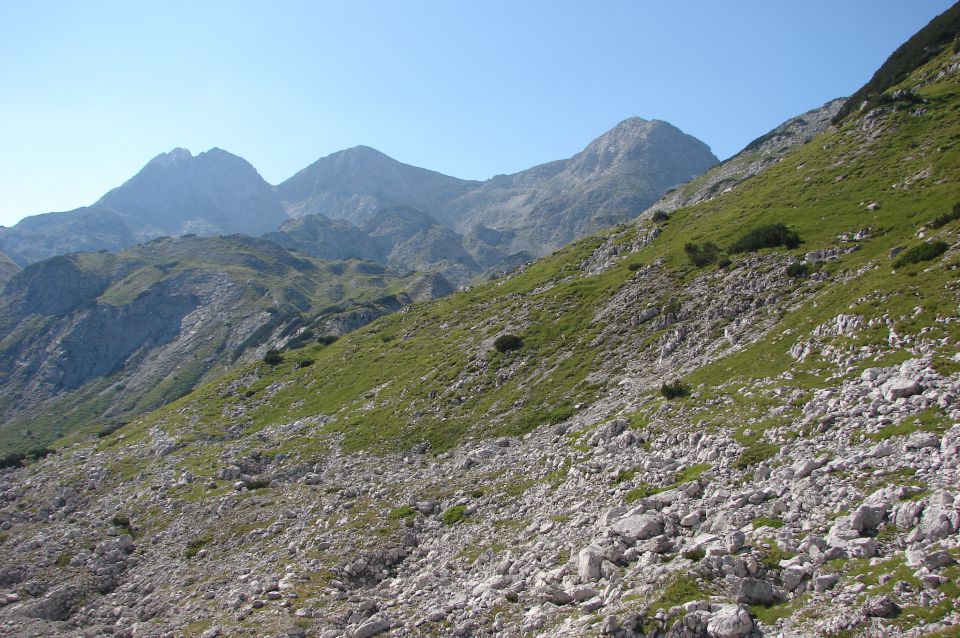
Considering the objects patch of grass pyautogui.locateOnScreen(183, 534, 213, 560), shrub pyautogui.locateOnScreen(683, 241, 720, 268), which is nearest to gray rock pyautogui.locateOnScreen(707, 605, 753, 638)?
patch of grass pyautogui.locateOnScreen(183, 534, 213, 560)

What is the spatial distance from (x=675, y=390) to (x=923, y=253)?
13.9 meters

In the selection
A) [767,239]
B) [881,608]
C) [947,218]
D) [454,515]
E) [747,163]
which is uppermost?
[747,163]

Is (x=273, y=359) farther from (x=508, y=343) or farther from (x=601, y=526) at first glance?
(x=601, y=526)

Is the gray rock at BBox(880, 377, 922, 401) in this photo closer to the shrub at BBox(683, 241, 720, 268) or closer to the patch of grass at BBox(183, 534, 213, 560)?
the shrub at BBox(683, 241, 720, 268)

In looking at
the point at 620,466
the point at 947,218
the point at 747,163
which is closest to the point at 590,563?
the point at 620,466

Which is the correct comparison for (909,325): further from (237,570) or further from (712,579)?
(237,570)

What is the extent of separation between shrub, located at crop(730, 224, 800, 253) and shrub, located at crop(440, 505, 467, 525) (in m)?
32.4

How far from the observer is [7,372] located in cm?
19162

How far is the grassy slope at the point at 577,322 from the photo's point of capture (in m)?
28.4

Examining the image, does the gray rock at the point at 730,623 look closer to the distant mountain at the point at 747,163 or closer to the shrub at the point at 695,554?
the shrub at the point at 695,554

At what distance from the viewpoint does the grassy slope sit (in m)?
28.4

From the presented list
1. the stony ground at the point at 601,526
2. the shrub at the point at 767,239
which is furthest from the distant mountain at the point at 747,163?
the stony ground at the point at 601,526

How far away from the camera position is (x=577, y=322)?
4878cm

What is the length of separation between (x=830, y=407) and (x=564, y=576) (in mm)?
12024
